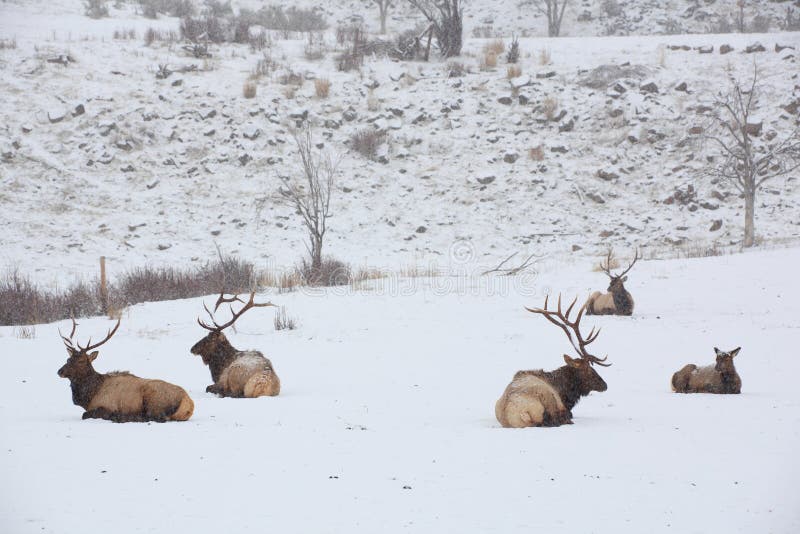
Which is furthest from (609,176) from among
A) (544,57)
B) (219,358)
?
(219,358)

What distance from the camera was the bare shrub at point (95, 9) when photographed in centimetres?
3212

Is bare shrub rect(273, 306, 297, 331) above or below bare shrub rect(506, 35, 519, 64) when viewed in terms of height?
below

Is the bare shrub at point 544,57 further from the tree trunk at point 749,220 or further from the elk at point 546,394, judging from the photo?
the elk at point 546,394

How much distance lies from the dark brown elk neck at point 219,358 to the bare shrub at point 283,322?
166 inches

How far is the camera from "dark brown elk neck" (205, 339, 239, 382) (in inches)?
361

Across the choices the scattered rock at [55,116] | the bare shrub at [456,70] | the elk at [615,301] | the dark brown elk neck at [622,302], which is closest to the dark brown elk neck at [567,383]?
the elk at [615,301]

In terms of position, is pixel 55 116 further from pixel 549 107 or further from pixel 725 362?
pixel 725 362

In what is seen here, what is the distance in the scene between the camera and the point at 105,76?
2680 cm

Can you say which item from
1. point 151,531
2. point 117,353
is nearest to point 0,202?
point 117,353

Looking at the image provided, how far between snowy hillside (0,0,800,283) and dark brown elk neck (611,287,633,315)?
270 inches

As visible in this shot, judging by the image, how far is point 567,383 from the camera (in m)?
7.57

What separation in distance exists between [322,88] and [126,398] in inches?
873

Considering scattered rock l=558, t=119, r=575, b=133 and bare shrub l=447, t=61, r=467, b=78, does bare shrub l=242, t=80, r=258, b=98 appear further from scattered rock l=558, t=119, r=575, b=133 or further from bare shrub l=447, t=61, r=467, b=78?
scattered rock l=558, t=119, r=575, b=133

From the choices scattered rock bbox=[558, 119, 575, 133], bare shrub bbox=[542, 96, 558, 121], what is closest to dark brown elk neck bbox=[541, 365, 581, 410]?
scattered rock bbox=[558, 119, 575, 133]
